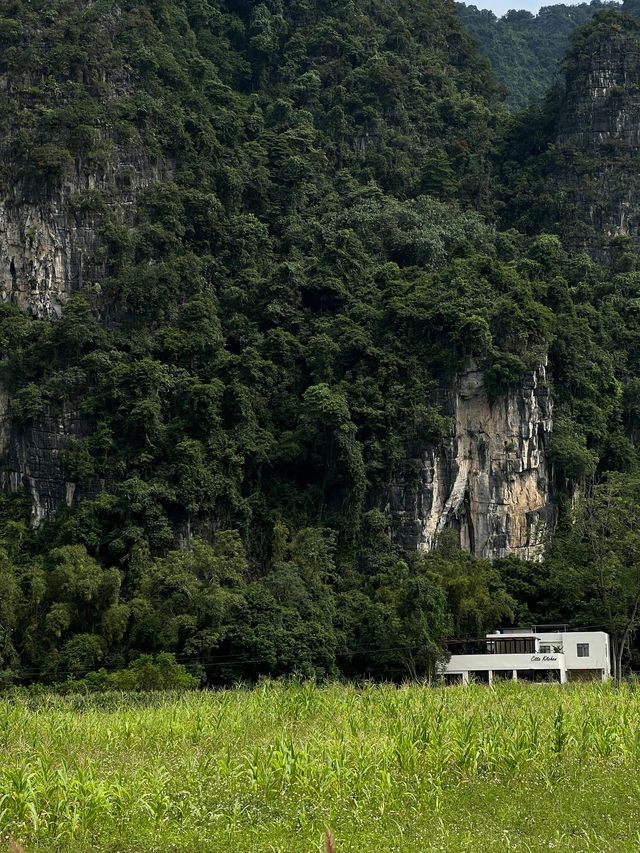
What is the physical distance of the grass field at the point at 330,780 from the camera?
13062 millimetres

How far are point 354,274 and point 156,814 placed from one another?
44233mm

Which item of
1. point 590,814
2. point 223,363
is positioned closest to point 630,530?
point 223,363

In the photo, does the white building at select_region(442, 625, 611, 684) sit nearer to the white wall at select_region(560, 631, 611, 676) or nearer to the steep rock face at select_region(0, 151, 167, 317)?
the white wall at select_region(560, 631, 611, 676)

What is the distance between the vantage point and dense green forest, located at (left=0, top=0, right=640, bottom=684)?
40.2 metres

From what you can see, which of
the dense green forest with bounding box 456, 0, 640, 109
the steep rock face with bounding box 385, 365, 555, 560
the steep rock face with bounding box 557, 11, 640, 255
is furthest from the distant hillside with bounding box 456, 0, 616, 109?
the steep rock face with bounding box 385, 365, 555, 560

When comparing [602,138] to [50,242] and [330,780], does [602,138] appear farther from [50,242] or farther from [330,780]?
[330,780]

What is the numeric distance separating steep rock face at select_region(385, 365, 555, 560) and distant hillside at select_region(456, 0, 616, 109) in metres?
48.3

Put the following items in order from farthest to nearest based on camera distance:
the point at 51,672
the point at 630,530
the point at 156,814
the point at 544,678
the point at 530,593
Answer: the point at 530,593 → the point at 630,530 → the point at 544,678 → the point at 51,672 → the point at 156,814

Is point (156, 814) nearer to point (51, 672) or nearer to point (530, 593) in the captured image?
point (51, 672)

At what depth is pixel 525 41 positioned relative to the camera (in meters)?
109

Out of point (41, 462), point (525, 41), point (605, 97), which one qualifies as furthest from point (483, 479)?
point (525, 41)

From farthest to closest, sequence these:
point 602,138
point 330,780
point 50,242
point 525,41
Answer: point 525,41
point 602,138
point 50,242
point 330,780

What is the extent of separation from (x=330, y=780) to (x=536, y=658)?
2613 centimetres

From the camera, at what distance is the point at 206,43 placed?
7100 centimetres
